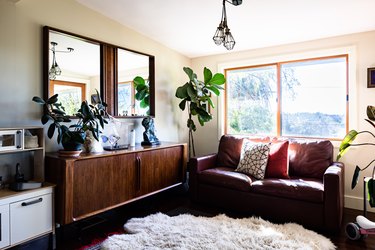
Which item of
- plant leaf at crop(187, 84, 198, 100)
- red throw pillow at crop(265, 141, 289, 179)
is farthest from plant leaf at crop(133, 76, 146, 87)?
red throw pillow at crop(265, 141, 289, 179)

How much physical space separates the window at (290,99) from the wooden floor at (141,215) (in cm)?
125

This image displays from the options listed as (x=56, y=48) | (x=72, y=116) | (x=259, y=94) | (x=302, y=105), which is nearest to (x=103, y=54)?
(x=56, y=48)

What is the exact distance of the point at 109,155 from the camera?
2529 millimetres

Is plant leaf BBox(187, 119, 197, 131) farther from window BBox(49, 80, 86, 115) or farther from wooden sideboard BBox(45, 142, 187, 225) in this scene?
window BBox(49, 80, 86, 115)

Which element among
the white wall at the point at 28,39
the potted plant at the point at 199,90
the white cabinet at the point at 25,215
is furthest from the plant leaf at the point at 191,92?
the white cabinet at the point at 25,215

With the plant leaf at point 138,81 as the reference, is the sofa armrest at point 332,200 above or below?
below

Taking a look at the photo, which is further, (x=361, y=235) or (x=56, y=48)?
(x=56, y=48)

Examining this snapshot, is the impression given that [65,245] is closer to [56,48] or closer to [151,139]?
[151,139]

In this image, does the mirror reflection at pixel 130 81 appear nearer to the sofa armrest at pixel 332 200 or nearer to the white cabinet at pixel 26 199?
the white cabinet at pixel 26 199

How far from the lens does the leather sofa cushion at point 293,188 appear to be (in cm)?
251

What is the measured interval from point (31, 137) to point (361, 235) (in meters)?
3.25

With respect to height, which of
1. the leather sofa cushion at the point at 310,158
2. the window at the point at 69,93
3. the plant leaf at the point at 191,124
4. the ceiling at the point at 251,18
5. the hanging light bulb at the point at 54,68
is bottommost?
the leather sofa cushion at the point at 310,158

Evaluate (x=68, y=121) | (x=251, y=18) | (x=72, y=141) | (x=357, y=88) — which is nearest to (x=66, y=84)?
(x=68, y=121)

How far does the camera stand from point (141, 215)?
2.91 m
